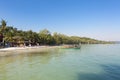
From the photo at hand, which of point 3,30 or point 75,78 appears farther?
point 3,30

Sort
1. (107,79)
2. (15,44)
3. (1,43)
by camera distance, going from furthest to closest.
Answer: (15,44)
(1,43)
(107,79)

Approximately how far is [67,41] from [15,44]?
5212 centimetres

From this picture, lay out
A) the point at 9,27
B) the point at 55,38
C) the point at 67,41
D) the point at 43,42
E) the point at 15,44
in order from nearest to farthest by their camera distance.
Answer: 1. the point at 9,27
2. the point at 15,44
3. the point at 43,42
4. the point at 55,38
5. the point at 67,41

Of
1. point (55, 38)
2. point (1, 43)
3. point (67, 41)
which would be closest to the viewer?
point (1, 43)

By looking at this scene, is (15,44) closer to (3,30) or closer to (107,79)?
(3,30)

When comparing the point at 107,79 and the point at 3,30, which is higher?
the point at 3,30

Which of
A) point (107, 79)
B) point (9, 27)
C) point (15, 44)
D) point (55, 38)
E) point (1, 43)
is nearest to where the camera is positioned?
point (107, 79)

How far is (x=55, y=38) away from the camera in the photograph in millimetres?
85188

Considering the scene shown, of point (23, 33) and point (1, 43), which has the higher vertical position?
point (23, 33)

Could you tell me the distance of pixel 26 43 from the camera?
62.9 m

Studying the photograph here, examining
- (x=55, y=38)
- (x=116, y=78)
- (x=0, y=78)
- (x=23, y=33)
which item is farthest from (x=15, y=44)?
A: (x=116, y=78)

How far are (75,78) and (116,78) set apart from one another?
3173 millimetres

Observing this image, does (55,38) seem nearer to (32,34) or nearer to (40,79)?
(32,34)

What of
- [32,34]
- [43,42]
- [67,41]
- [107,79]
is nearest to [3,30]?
[32,34]
